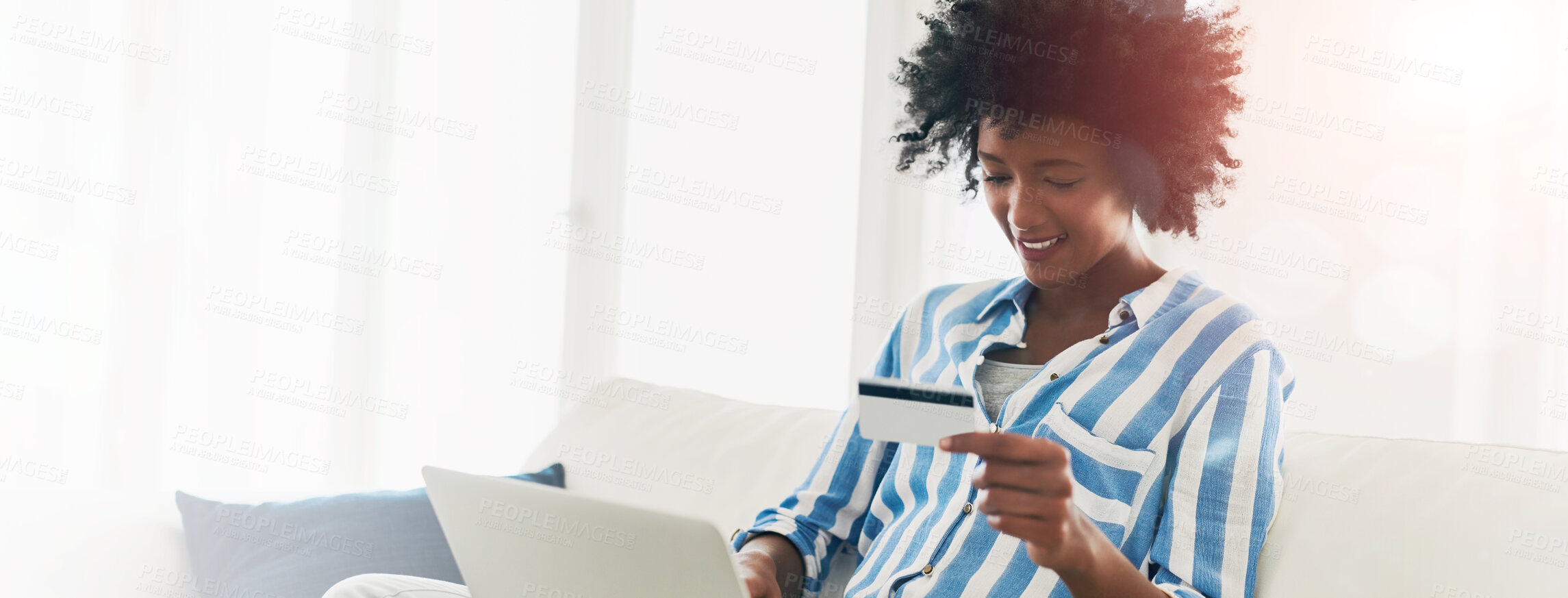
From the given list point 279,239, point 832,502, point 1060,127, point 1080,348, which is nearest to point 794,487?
point 832,502

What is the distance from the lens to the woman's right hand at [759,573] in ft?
3.72

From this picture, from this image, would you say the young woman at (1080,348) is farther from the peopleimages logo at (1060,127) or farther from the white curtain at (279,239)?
the white curtain at (279,239)

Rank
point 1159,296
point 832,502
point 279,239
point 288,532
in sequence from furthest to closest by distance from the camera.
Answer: point 279,239, point 288,532, point 832,502, point 1159,296

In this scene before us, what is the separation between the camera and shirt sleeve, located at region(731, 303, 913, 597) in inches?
49.7

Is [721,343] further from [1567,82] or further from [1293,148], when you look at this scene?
[1567,82]

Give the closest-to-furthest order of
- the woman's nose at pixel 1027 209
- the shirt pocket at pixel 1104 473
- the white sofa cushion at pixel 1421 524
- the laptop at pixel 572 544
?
the laptop at pixel 572 544 < the white sofa cushion at pixel 1421 524 < the shirt pocket at pixel 1104 473 < the woman's nose at pixel 1027 209

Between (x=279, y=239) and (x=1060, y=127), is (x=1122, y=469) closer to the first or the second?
(x=1060, y=127)

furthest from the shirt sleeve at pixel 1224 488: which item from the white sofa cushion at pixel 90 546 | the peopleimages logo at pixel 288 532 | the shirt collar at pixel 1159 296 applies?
the white sofa cushion at pixel 90 546

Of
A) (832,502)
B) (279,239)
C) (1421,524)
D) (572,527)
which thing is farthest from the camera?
(279,239)

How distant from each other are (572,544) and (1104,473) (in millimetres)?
534

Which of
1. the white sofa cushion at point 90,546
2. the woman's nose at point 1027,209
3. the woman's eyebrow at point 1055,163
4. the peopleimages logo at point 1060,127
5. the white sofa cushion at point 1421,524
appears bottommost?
the white sofa cushion at point 90,546

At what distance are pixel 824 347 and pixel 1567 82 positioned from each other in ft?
5.24

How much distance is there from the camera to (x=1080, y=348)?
1.15m

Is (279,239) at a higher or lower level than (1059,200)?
lower
